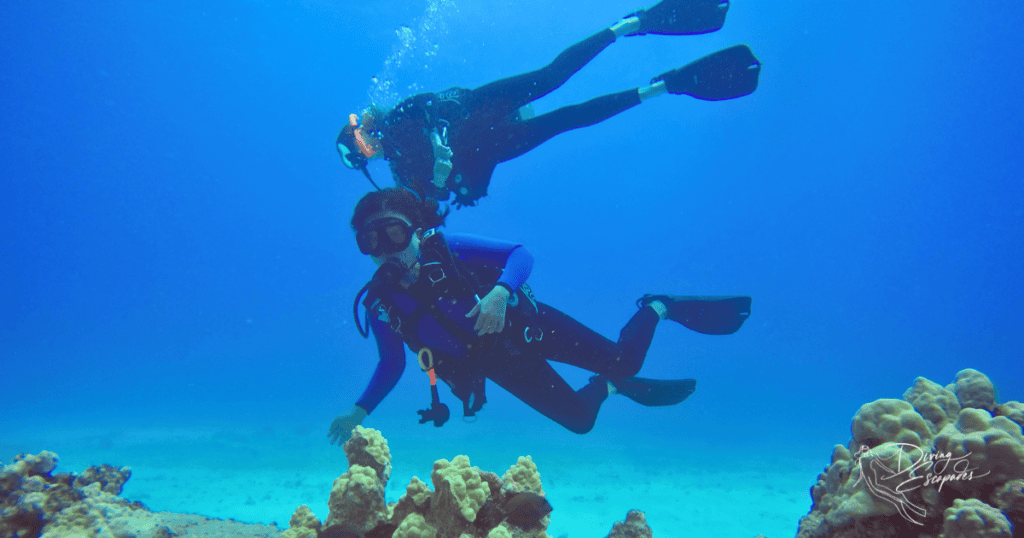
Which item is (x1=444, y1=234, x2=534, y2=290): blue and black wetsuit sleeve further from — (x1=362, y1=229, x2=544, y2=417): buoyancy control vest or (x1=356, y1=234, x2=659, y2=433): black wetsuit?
(x1=362, y1=229, x2=544, y2=417): buoyancy control vest

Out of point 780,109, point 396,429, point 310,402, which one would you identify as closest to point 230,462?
point 396,429

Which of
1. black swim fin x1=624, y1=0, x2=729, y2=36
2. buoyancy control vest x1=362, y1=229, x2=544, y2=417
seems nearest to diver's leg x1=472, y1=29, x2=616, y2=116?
black swim fin x1=624, y1=0, x2=729, y2=36

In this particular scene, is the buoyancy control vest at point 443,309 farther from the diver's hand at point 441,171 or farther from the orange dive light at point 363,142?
the orange dive light at point 363,142

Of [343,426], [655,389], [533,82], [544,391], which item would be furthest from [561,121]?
[343,426]

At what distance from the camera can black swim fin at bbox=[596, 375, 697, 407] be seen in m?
5.33

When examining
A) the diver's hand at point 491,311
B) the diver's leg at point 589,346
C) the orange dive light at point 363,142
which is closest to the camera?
the diver's hand at point 491,311

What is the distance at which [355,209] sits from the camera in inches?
160

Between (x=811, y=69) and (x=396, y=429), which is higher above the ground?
(x=811, y=69)

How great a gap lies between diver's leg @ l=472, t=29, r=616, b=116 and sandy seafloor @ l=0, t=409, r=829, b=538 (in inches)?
262

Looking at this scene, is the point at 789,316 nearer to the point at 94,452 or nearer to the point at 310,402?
the point at 310,402

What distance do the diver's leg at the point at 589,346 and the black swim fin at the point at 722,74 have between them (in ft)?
11.2

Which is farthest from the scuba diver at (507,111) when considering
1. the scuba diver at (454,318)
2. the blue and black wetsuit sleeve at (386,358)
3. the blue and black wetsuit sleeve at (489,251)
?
the blue and black wetsuit sleeve at (386,358)

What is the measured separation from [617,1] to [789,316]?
65112 millimetres

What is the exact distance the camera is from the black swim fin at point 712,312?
5.48 meters
